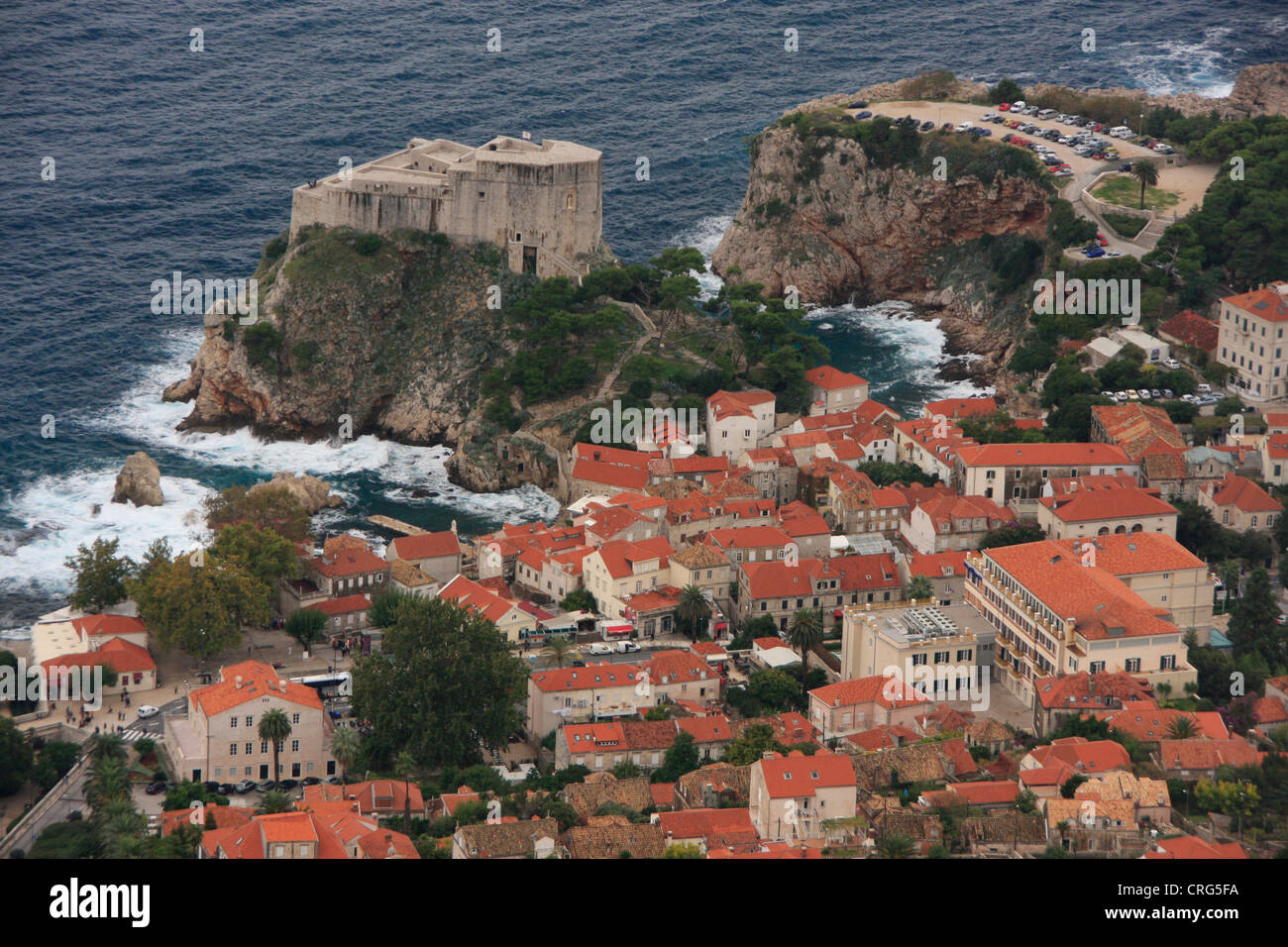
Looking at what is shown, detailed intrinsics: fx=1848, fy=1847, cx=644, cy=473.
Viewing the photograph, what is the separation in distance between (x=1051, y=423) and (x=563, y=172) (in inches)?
1744

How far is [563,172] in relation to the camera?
146 metres

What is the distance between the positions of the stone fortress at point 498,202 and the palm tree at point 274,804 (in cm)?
7138

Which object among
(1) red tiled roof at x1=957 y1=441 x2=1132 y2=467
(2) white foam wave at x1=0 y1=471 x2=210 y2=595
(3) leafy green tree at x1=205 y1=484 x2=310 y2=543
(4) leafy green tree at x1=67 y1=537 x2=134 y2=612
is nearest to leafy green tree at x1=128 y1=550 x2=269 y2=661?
(4) leafy green tree at x1=67 y1=537 x2=134 y2=612

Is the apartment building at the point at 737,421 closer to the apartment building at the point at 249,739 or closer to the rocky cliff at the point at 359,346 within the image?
the rocky cliff at the point at 359,346

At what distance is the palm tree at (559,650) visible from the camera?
100 meters

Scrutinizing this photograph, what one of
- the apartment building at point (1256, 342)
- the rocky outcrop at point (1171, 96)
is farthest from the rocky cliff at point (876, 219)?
the apartment building at point (1256, 342)

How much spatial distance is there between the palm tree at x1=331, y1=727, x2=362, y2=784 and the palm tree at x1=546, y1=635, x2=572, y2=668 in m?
12.9

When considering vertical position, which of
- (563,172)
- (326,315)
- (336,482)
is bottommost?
(336,482)

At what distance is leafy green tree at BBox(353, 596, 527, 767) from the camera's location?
91188 mm

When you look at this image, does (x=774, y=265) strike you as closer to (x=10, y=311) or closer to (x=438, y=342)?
(x=438, y=342)

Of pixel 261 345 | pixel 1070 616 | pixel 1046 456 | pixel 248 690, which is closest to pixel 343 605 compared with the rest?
pixel 248 690
